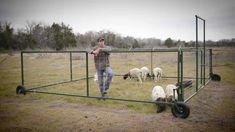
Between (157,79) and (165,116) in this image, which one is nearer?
(165,116)

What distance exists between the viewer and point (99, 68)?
315 inches

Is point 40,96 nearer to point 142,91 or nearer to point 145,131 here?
point 142,91

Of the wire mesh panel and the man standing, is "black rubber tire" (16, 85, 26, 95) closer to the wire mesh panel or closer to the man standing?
the wire mesh panel

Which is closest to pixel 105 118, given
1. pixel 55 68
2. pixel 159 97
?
pixel 159 97

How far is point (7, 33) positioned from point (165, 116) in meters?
51.8

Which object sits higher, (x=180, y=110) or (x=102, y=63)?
(x=102, y=63)

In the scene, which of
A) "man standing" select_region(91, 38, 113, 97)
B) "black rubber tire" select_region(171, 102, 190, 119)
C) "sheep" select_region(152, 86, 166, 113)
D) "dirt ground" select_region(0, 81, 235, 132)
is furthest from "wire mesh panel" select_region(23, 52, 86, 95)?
"black rubber tire" select_region(171, 102, 190, 119)

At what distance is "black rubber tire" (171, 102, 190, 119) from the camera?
5.82m

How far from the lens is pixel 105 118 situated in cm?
602

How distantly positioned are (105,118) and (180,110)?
202 cm

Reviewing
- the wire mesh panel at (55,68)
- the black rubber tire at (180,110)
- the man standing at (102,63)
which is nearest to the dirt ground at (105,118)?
the black rubber tire at (180,110)

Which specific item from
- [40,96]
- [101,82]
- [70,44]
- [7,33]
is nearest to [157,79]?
[101,82]

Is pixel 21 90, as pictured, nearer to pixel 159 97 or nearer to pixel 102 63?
pixel 102 63

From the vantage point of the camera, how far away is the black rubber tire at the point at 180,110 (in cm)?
582
